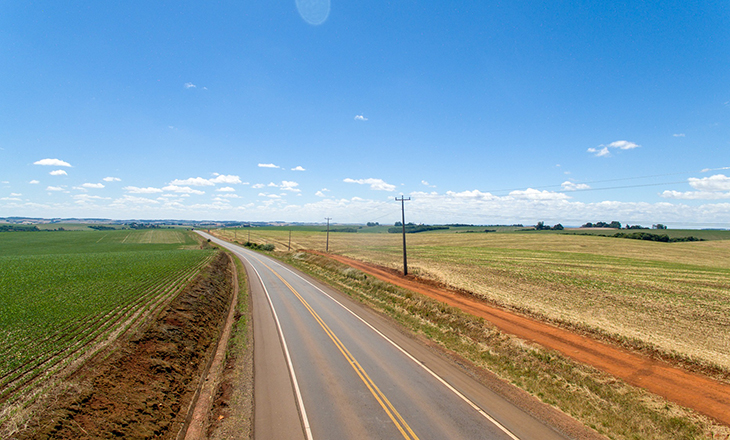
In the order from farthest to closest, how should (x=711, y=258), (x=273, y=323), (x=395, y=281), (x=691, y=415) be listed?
(x=711, y=258) → (x=395, y=281) → (x=273, y=323) → (x=691, y=415)

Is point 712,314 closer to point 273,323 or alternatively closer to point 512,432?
point 512,432

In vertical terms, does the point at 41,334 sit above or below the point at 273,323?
above

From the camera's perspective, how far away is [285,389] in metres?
11.6

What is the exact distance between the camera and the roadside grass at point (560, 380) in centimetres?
977

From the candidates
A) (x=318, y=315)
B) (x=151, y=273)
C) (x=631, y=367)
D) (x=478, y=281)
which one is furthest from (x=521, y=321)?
(x=151, y=273)

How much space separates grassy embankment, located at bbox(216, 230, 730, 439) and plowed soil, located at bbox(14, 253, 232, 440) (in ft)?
43.3

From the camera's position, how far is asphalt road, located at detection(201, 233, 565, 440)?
9.28 m

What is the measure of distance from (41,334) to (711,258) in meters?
85.1

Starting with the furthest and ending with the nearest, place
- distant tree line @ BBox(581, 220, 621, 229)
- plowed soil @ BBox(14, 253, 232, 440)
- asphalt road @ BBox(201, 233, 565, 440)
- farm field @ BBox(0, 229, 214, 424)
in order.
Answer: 1. distant tree line @ BBox(581, 220, 621, 229)
2. farm field @ BBox(0, 229, 214, 424)
3. asphalt road @ BBox(201, 233, 565, 440)
4. plowed soil @ BBox(14, 253, 232, 440)

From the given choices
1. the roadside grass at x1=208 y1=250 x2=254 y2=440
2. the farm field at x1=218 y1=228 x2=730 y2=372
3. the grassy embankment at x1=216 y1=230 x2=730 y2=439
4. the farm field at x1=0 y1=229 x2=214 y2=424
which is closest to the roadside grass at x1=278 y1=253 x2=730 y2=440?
the grassy embankment at x1=216 y1=230 x2=730 y2=439

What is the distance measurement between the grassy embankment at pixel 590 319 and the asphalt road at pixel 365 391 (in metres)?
2.54

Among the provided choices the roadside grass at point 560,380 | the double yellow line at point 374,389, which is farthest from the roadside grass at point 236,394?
the roadside grass at point 560,380

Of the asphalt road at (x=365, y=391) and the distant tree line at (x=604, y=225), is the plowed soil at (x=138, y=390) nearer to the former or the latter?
the asphalt road at (x=365, y=391)

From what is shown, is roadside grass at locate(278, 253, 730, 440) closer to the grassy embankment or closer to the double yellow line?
the grassy embankment
